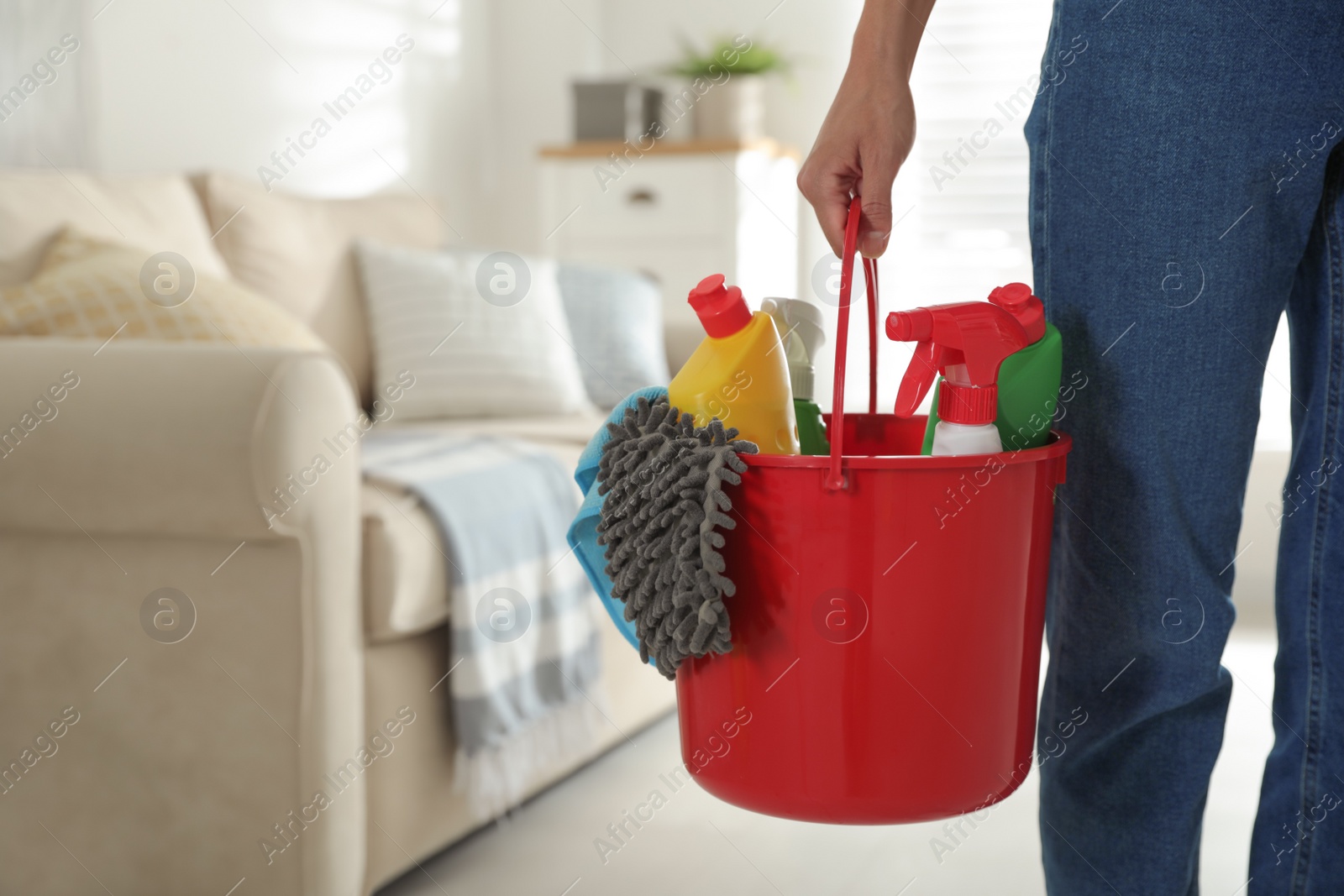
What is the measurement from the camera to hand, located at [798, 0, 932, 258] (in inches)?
27.4

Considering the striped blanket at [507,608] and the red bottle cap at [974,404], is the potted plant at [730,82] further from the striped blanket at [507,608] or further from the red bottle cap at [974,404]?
the red bottle cap at [974,404]

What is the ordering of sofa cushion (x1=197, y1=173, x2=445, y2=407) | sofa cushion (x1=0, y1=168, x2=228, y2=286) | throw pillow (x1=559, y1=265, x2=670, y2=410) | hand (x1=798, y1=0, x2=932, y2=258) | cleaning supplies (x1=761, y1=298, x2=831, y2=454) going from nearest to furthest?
hand (x1=798, y1=0, x2=932, y2=258) → cleaning supplies (x1=761, y1=298, x2=831, y2=454) → sofa cushion (x1=0, y1=168, x2=228, y2=286) → sofa cushion (x1=197, y1=173, x2=445, y2=407) → throw pillow (x1=559, y1=265, x2=670, y2=410)

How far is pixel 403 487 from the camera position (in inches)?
49.7

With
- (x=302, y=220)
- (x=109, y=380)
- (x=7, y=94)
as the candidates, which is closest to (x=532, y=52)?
(x=302, y=220)

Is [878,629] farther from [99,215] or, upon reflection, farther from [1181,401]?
[99,215]

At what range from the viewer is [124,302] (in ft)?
4.27

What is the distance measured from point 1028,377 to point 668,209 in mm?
2171

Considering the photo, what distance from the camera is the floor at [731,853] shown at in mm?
1283

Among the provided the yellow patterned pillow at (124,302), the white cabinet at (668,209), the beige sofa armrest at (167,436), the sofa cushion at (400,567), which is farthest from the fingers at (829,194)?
the white cabinet at (668,209)

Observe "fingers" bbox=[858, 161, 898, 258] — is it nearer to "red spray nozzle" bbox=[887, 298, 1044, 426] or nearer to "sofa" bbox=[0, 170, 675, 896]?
"red spray nozzle" bbox=[887, 298, 1044, 426]

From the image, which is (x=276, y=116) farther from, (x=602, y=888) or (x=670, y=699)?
(x=602, y=888)

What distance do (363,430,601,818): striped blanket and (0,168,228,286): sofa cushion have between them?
429 mm

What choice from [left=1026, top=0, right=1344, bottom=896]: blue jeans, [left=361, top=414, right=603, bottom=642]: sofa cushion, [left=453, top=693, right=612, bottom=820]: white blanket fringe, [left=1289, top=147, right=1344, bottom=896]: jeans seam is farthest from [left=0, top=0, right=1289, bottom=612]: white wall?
[left=1289, top=147, right=1344, bottom=896]: jeans seam

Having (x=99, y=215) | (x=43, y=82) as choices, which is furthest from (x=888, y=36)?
(x=43, y=82)
